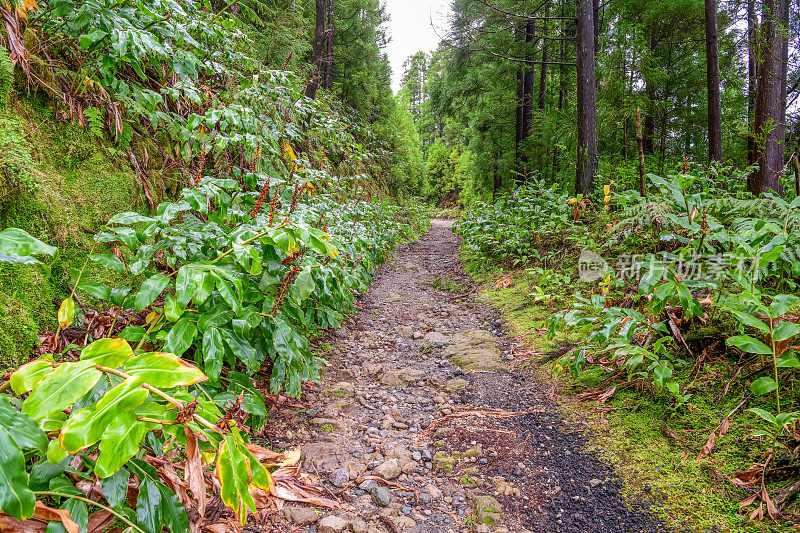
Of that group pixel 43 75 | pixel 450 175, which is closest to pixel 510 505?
pixel 43 75

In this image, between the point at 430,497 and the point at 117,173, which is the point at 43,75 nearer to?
the point at 117,173

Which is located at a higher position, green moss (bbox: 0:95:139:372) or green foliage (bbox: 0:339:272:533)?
green moss (bbox: 0:95:139:372)

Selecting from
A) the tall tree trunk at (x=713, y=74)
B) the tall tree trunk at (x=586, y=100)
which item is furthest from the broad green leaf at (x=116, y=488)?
the tall tree trunk at (x=713, y=74)

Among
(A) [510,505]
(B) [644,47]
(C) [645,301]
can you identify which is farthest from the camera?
(B) [644,47]

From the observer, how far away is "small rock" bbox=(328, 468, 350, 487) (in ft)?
6.45

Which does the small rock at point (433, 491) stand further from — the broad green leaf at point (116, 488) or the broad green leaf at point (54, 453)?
the broad green leaf at point (54, 453)

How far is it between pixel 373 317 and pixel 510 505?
311 cm

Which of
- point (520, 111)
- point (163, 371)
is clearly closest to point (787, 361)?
point (163, 371)

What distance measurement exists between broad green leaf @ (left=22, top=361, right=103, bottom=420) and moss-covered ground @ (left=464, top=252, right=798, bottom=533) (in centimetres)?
212

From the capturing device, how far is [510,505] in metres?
1.82

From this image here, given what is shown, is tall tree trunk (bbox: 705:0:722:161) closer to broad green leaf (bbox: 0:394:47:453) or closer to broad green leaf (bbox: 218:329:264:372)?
broad green leaf (bbox: 218:329:264:372)

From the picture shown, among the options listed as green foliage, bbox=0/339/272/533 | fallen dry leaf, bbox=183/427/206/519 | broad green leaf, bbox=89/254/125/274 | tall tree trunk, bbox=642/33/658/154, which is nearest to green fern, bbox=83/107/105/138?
broad green leaf, bbox=89/254/125/274

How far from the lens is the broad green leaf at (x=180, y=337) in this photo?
5.32ft

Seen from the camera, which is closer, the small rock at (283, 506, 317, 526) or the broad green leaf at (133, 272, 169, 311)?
the broad green leaf at (133, 272, 169, 311)
